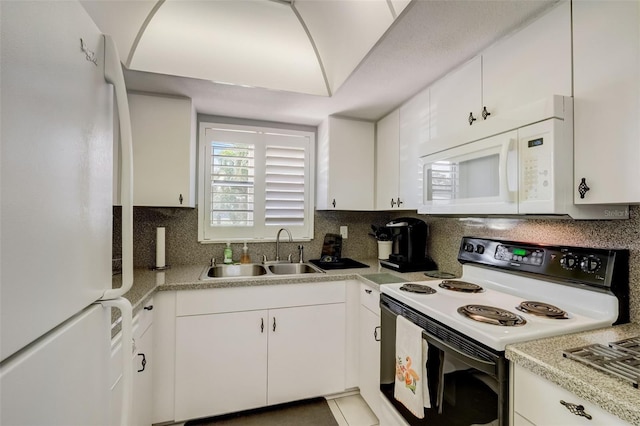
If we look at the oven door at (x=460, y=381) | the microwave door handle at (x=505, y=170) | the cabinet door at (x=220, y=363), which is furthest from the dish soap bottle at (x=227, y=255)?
the microwave door handle at (x=505, y=170)

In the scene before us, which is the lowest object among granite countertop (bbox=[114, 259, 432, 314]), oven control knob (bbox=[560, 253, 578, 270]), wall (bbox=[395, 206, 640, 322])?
granite countertop (bbox=[114, 259, 432, 314])

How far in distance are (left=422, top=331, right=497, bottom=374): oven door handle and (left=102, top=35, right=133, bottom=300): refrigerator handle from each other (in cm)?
110

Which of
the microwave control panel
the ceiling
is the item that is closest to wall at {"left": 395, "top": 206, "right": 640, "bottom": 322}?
the microwave control panel

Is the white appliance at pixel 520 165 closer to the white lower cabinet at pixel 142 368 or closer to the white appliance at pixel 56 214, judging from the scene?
the white appliance at pixel 56 214

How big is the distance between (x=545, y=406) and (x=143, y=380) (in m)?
1.72

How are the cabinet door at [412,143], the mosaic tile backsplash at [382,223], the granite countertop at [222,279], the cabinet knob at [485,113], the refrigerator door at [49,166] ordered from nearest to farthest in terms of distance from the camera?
the refrigerator door at [49,166]
the mosaic tile backsplash at [382,223]
the cabinet knob at [485,113]
the granite countertop at [222,279]
the cabinet door at [412,143]

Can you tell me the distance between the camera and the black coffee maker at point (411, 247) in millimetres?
2092

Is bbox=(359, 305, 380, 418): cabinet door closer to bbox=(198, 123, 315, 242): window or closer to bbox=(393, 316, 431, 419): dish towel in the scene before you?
bbox=(393, 316, 431, 419): dish towel

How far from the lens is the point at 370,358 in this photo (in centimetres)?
180

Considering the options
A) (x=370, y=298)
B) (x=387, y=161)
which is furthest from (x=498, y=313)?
(x=387, y=161)

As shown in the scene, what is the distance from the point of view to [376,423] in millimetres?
1769

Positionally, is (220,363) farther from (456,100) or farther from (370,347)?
(456,100)

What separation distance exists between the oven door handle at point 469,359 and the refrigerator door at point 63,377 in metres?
1.09

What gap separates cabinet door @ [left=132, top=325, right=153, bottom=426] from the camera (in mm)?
1349
